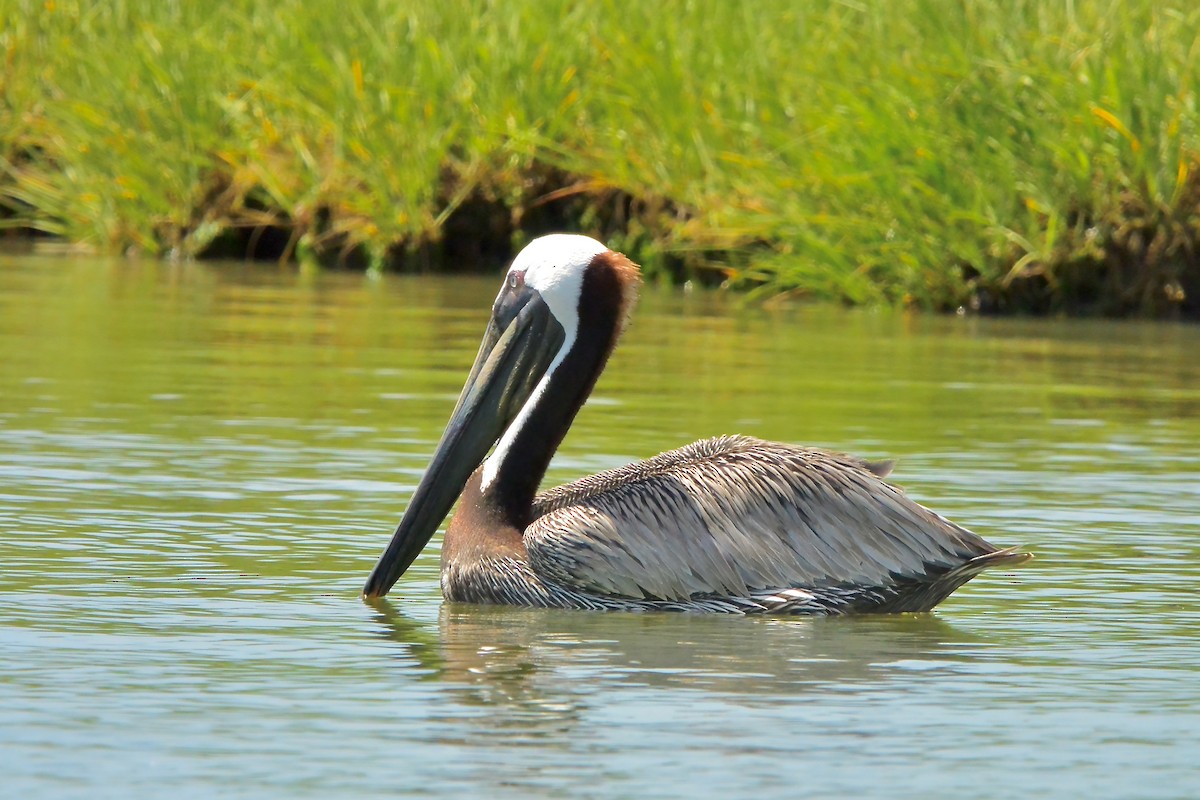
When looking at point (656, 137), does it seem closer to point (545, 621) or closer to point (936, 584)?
point (936, 584)

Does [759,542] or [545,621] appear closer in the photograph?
[545,621]

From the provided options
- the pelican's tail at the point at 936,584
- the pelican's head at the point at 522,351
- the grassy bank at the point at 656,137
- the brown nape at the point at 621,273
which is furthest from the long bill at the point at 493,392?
the grassy bank at the point at 656,137

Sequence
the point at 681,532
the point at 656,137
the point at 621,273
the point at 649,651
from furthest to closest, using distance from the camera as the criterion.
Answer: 1. the point at 656,137
2. the point at 621,273
3. the point at 681,532
4. the point at 649,651

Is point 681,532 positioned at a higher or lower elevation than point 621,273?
lower

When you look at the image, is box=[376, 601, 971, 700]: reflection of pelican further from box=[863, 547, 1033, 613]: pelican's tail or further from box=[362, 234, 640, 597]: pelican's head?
box=[362, 234, 640, 597]: pelican's head

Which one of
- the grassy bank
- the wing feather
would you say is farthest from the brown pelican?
the grassy bank

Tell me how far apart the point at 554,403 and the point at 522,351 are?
7.5 inches

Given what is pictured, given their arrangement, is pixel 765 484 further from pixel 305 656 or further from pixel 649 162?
pixel 649 162

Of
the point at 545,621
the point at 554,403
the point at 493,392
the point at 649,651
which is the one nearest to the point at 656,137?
the point at 493,392

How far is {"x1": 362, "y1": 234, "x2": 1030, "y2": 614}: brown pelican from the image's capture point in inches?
236

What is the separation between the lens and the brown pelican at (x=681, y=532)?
6.00m

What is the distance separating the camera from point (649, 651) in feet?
17.9

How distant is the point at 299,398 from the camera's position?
427 inches

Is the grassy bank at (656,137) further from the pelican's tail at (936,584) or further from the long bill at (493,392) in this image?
the pelican's tail at (936,584)
